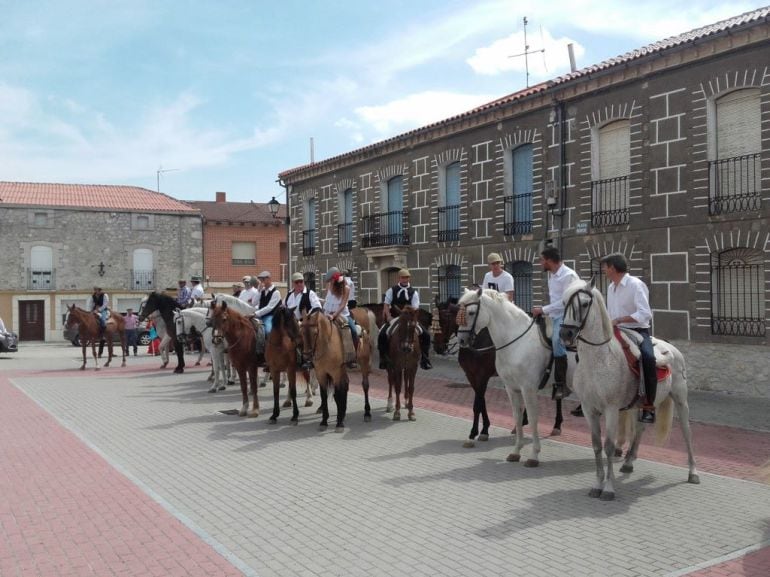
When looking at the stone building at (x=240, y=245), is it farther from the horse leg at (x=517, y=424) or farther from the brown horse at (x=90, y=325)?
the horse leg at (x=517, y=424)

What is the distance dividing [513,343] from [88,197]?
133ft

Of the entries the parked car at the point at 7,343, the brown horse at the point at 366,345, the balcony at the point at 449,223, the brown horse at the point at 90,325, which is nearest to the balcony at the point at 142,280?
the parked car at the point at 7,343

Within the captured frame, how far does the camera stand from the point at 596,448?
260 inches

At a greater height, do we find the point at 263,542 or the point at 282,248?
the point at 282,248

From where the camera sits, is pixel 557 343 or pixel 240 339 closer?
pixel 557 343

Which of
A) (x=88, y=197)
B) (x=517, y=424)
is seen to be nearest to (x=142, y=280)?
(x=88, y=197)

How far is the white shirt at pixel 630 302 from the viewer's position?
22.1 ft

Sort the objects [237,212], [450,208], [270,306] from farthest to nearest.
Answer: [237,212] < [450,208] < [270,306]

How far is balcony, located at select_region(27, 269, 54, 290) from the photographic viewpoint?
3906 cm

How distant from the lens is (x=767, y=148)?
1216 centimetres

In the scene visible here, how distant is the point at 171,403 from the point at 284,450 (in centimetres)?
502

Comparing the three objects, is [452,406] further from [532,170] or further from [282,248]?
[282,248]

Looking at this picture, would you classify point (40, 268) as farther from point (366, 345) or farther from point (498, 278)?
point (498, 278)

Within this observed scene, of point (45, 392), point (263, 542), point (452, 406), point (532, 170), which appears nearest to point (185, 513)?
point (263, 542)
